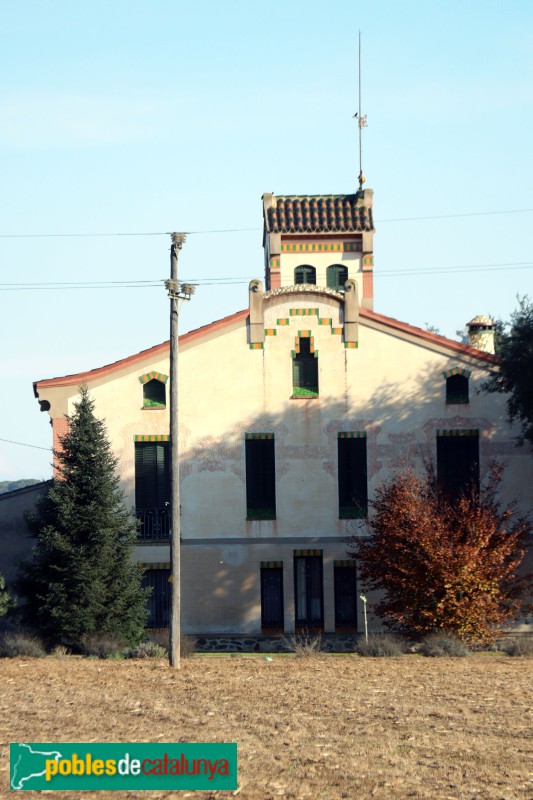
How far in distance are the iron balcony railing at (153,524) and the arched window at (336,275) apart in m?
11.8

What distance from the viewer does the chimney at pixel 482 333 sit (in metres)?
43.2

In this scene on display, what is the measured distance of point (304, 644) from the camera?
33.6 m

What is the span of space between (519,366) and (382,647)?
899 centimetres

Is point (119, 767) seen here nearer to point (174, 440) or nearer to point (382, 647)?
point (174, 440)

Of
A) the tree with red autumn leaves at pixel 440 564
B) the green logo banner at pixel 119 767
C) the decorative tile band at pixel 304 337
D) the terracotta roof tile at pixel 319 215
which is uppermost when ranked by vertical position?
the terracotta roof tile at pixel 319 215

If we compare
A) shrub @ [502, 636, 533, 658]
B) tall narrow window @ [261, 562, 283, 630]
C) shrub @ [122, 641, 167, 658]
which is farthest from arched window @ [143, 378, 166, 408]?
shrub @ [502, 636, 533, 658]

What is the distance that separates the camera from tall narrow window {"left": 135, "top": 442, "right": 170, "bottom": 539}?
35.3m

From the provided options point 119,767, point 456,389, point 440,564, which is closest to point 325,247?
point 456,389

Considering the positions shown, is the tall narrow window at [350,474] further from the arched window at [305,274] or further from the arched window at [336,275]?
the arched window at [305,274]

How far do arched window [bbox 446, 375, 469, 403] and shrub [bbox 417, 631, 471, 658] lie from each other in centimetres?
824

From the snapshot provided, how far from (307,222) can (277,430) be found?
10.7 m

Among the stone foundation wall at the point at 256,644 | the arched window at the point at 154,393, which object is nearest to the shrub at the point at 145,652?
the stone foundation wall at the point at 256,644

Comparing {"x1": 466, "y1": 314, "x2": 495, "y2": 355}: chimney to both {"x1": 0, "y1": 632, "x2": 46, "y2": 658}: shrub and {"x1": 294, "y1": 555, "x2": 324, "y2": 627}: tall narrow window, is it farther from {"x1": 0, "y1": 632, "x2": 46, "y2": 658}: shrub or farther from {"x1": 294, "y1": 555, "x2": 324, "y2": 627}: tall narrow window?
{"x1": 0, "y1": 632, "x2": 46, "y2": 658}: shrub

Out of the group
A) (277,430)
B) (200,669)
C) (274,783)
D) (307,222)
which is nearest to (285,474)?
(277,430)
